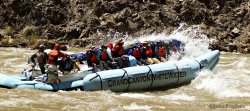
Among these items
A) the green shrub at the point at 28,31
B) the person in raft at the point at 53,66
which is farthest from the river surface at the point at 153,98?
the green shrub at the point at 28,31

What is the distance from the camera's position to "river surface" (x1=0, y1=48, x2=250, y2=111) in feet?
32.6

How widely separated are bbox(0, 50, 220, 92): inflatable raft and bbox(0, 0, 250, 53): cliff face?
553 inches

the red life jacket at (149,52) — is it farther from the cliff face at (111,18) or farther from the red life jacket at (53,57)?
the cliff face at (111,18)

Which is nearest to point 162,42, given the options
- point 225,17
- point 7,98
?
point 7,98

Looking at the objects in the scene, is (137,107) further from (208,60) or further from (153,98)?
(208,60)

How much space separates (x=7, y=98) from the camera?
400 inches

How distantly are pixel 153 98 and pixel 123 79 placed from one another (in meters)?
1.15

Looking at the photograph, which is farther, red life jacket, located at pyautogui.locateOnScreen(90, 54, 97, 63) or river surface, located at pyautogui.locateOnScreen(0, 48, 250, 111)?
red life jacket, located at pyautogui.locateOnScreen(90, 54, 97, 63)

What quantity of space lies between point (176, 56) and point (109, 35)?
1325 cm

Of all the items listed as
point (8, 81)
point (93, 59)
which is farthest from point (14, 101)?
point (93, 59)

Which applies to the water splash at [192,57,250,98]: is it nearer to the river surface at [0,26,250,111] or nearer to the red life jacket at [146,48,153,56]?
the river surface at [0,26,250,111]

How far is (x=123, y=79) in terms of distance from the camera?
1211 centimetres

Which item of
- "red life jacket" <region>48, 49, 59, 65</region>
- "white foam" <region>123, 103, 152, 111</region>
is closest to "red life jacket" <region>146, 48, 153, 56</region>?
"red life jacket" <region>48, 49, 59, 65</region>

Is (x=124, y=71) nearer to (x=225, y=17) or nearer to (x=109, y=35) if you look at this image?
(x=109, y=35)
